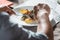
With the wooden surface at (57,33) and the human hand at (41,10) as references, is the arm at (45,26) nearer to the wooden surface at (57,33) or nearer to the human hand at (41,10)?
the human hand at (41,10)

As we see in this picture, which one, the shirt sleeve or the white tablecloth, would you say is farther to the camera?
the white tablecloth

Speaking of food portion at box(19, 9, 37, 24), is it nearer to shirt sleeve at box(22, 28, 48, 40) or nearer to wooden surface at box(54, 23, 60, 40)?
wooden surface at box(54, 23, 60, 40)

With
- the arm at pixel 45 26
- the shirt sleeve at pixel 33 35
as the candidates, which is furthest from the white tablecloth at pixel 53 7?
the shirt sleeve at pixel 33 35

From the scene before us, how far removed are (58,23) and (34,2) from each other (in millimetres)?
267

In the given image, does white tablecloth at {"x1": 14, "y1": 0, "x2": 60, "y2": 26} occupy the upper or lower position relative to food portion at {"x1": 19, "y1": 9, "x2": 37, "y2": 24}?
upper

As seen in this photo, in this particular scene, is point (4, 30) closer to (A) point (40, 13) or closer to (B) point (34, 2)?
(A) point (40, 13)

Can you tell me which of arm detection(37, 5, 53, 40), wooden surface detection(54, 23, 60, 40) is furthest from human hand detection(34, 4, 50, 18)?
wooden surface detection(54, 23, 60, 40)

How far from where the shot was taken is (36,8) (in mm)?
973

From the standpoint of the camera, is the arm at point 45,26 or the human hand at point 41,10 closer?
the arm at point 45,26

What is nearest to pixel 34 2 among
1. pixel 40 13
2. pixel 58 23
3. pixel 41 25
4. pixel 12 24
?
pixel 58 23

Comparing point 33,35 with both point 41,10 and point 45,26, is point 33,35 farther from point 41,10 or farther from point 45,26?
point 41,10

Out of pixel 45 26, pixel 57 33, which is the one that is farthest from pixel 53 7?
pixel 45 26

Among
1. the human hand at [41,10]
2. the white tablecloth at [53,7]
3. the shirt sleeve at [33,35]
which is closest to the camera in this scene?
the shirt sleeve at [33,35]

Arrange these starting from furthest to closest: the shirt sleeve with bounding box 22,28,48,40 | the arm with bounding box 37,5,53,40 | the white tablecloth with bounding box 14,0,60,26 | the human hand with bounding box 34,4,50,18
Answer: the white tablecloth with bounding box 14,0,60,26 → the human hand with bounding box 34,4,50,18 → the arm with bounding box 37,5,53,40 → the shirt sleeve with bounding box 22,28,48,40
